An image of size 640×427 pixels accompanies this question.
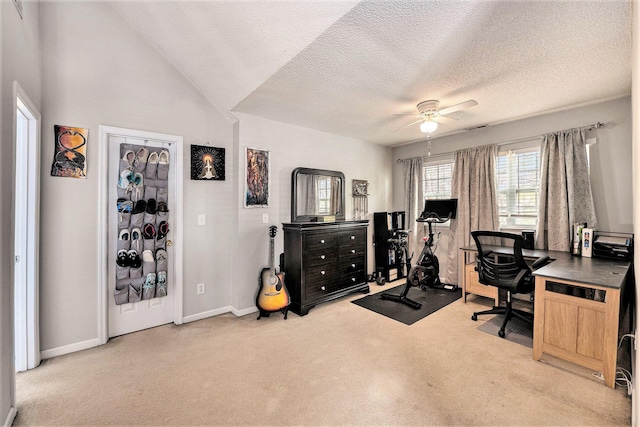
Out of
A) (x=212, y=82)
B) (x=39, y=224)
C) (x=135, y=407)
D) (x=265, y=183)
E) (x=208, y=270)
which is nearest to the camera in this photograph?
(x=135, y=407)

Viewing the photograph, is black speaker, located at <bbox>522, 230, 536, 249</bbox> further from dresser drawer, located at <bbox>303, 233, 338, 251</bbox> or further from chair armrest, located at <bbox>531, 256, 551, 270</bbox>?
dresser drawer, located at <bbox>303, 233, 338, 251</bbox>

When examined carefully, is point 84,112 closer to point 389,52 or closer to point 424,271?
point 389,52

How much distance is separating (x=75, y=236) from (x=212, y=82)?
1933mm

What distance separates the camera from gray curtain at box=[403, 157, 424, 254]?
186 inches

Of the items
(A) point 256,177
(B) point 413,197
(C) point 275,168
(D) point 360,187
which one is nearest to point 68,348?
(A) point 256,177

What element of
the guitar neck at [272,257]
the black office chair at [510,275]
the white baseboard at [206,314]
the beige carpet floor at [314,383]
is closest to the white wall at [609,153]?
the black office chair at [510,275]

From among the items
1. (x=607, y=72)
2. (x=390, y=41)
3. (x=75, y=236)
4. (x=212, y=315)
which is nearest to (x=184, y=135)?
(x=75, y=236)

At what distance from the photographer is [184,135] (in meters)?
2.99

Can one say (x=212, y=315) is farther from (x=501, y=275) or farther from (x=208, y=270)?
(x=501, y=275)

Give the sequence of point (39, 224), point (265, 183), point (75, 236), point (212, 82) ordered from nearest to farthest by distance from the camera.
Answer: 1. point (39, 224)
2. point (75, 236)
3. point (212, 82)
4. point (265, 183)

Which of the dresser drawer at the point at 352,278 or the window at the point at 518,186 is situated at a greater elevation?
the window at the point at 518,186

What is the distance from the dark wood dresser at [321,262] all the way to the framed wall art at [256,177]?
1.54ft

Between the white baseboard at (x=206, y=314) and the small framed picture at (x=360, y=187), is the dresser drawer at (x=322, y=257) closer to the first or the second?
the white baseboard at (x=206, y=314)

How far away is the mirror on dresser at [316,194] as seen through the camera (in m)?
3.68
